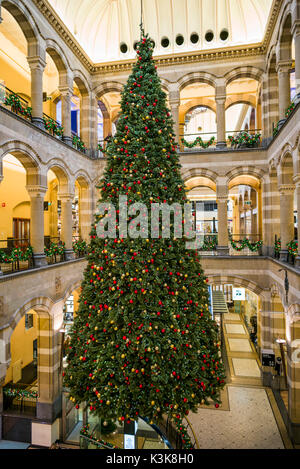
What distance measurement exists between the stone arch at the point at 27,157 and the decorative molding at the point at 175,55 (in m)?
5.38

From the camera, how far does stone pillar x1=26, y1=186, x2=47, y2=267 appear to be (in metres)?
9.79

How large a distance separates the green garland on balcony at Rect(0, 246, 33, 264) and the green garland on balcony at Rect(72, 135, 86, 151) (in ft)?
19.0

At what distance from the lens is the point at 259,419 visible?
9641 millimetres

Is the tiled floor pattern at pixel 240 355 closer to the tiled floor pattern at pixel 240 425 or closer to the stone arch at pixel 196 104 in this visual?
the tiled floor pattern at pixel 240 425

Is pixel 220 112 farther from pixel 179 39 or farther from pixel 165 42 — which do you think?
pixel 165 42

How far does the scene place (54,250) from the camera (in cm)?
1096

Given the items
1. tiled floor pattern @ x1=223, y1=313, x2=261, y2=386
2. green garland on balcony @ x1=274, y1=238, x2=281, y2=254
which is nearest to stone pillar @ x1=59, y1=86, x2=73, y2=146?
green garland on balcony @ x1=274, y1=238, x2=281, y2=254

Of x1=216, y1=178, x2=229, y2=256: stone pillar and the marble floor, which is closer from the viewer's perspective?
the marble floor

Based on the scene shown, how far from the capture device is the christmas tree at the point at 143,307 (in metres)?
5.37

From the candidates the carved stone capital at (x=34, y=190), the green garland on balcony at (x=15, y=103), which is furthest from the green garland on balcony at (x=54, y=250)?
the green garland on balcony at (x=15, y=103)

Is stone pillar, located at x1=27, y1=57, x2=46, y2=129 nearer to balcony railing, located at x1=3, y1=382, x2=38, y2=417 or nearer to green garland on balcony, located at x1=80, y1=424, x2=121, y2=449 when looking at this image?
green garland on balcony, located at x1=80, y1=424, x2=121, y2=449

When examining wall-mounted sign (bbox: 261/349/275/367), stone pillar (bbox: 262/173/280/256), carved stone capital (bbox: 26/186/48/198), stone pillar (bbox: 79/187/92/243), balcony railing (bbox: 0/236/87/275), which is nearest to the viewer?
balcony railing (bbox: 0/236/87/275)

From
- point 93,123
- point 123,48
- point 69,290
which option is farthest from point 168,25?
point 69,290
